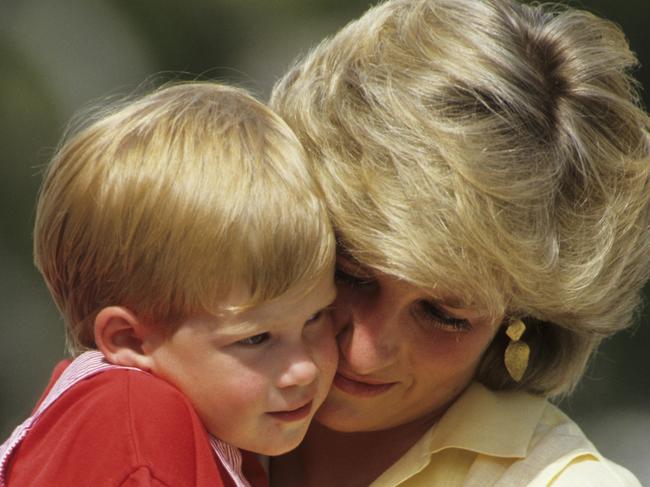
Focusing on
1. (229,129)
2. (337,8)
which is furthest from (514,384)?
(337,8)

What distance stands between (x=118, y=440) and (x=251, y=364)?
0.28 meters

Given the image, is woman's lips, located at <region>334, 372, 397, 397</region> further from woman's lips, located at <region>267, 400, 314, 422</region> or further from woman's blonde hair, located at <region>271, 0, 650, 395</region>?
woman's blonde hair, located at <region>271, 0, 650, 395</region>

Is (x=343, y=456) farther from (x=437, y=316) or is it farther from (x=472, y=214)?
(x=472, y=214)

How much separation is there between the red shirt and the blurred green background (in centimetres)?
315

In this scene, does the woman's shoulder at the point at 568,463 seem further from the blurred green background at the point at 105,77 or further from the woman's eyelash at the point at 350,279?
the blurred green background at the point at 105,77

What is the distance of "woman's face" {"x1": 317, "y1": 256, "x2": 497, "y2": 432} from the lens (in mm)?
2674

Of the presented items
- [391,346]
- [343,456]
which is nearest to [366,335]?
[391,346]

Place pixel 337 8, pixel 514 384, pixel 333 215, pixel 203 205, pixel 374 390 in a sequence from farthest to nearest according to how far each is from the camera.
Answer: pixel 337 8 → pixel 514 384 → pixel 374 390 → pixel 333 215 → pixel 203 205

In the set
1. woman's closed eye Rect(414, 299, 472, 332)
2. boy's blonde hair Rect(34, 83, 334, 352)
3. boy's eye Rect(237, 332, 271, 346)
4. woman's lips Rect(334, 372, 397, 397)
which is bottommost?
woman's lips Rect(334, 372, 397, 397)

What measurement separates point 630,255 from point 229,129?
33.4 inches

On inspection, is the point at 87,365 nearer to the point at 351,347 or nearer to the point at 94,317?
the point at 94,317

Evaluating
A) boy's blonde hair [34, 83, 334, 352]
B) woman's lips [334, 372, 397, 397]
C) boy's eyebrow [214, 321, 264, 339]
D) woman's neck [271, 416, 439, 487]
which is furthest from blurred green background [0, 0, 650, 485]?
boy's eyebrow [214, 321, 264, 339]

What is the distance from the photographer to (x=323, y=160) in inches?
102

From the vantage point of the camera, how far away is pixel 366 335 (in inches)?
106
